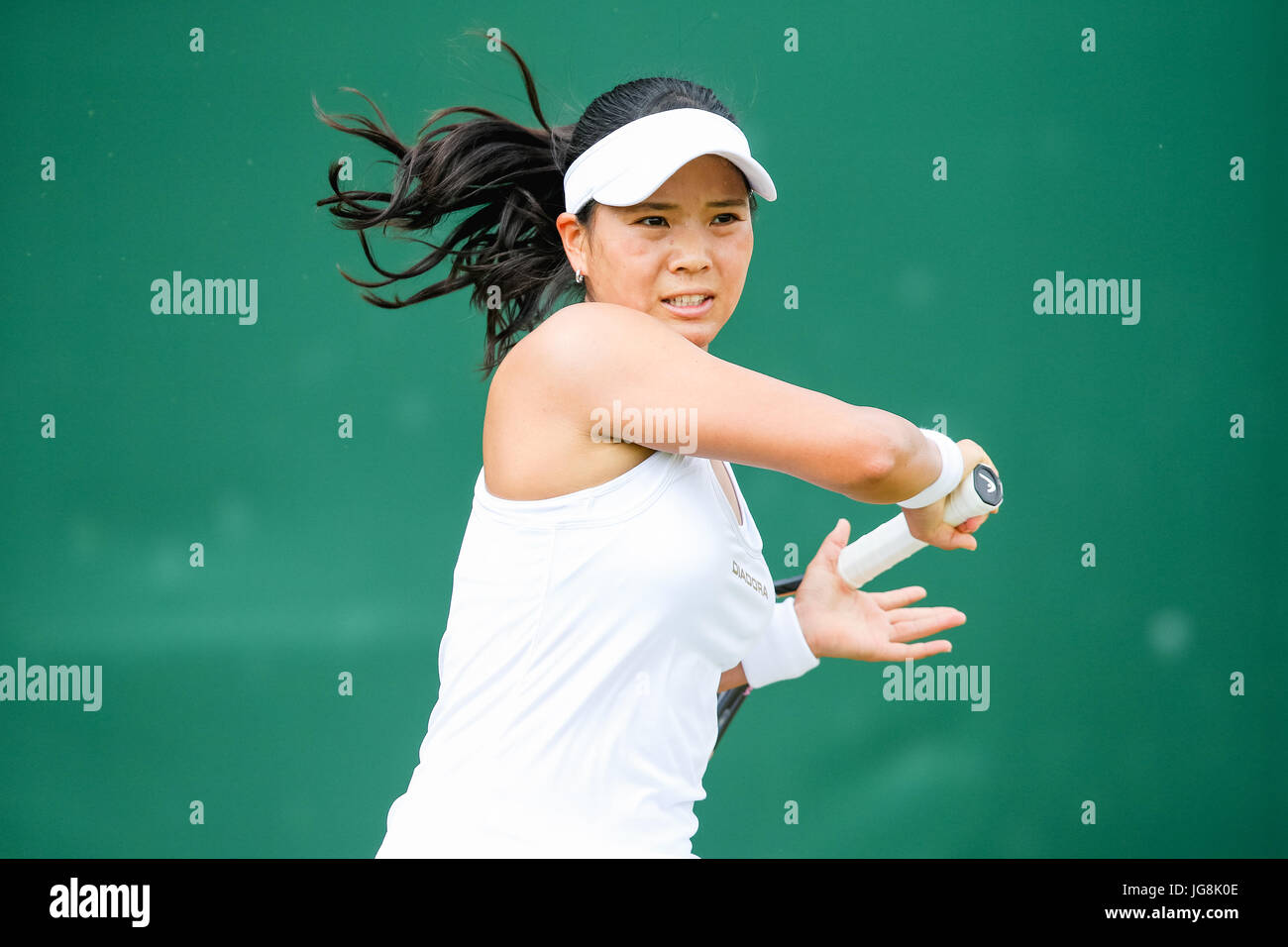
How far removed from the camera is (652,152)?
58.3 inches

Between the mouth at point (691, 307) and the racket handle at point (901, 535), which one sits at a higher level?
the mouth at point (691, 307)

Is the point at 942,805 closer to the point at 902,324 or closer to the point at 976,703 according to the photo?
the point at 976,703

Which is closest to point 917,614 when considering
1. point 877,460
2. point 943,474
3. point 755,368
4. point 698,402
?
point 943,474

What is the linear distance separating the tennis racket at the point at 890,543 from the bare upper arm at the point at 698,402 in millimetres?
212

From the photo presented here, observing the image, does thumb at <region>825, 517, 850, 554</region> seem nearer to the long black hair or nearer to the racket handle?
the racket handle

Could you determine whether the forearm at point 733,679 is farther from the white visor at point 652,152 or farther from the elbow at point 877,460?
the white visor at point 652,152

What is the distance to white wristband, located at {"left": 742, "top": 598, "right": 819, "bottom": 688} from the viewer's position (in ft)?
6.15

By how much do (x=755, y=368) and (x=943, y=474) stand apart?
1.71 meters

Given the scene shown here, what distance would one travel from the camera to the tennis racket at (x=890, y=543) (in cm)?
159

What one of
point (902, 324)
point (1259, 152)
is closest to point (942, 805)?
point (902, 324)

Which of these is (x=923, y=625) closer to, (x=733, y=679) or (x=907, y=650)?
(x=907, y=650)

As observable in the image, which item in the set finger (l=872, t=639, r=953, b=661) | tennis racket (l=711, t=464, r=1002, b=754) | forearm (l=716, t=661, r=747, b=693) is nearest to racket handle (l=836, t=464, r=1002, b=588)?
tennis racket (l=711, t=464, r=1002, b=754)

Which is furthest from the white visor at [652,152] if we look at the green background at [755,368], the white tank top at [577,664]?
the green background at [755,368]

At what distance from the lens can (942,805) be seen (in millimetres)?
3234
